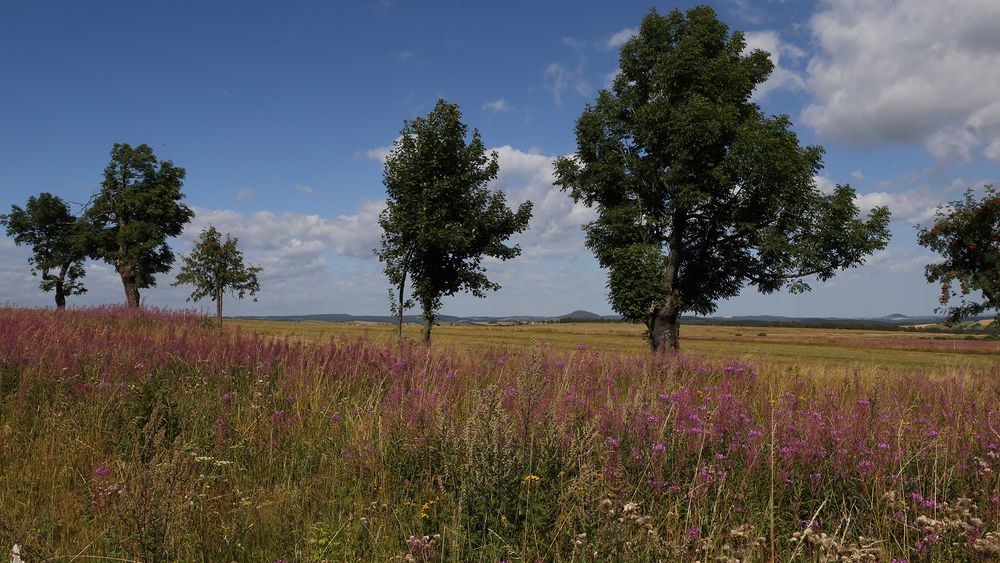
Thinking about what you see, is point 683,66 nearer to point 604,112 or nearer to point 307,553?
point 604,112

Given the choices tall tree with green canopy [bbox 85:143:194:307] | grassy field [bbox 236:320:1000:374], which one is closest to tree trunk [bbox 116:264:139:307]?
tall tree with green canopy [bbox 85:143:194:307]

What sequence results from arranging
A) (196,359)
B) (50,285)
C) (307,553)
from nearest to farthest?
1. (307,553)
2. (196,359)
3. (50,285)

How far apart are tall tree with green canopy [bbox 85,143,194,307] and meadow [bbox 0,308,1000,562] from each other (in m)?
37.2

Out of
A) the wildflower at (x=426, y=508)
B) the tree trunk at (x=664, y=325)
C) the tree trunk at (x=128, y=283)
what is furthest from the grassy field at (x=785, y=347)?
the tree trunk at (x=128, y=283)

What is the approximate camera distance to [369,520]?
3.96 meters

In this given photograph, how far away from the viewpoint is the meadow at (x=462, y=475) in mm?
3404

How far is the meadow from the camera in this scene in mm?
3404

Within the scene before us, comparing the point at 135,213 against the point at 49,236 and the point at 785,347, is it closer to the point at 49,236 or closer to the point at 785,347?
the point at 49,236

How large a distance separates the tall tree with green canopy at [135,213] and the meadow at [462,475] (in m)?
37.2

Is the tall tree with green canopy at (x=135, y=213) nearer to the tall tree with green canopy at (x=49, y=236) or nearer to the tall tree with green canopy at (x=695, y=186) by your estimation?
the tall tree with green canopy at (x=49, y=236)

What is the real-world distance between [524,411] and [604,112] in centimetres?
2133

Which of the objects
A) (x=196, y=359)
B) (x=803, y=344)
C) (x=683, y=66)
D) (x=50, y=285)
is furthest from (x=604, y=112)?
(x=803, y=344)

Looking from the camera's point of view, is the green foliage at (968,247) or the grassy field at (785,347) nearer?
the grassy field at (785,347)

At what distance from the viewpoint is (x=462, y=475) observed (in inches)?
151
